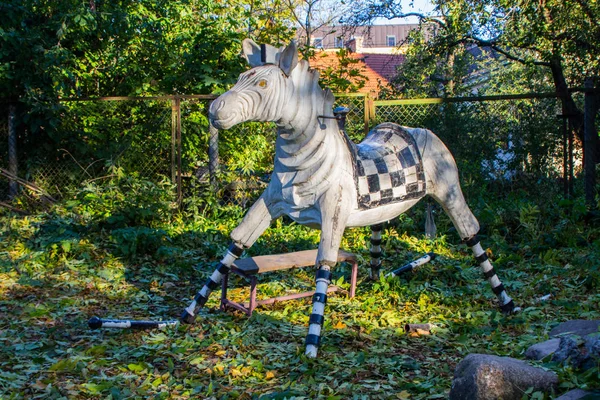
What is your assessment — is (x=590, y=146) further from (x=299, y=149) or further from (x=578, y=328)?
(x=299, y=149)

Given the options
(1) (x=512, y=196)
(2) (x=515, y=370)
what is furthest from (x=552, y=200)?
(2) (x=515, y=370)

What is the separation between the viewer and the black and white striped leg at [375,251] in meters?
5.38

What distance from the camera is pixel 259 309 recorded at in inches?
196

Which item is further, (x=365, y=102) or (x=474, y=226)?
(x=365, y=102)

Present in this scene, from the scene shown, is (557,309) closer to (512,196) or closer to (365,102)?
(512,196)

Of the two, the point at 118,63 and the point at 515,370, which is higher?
the point at 118,63

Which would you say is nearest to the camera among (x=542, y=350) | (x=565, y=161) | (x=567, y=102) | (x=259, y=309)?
(x=542, y=350)

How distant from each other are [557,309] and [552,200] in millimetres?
3053

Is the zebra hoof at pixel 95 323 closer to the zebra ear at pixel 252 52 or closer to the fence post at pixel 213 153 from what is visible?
the zebra ear at pixel 252 52

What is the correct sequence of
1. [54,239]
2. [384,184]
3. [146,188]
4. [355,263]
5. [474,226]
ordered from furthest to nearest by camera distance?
[146,188]
[54,239]
[355,263]
[474,226]
[384,184]

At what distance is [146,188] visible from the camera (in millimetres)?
7574

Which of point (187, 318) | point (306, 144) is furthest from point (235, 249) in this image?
point (306, 144)

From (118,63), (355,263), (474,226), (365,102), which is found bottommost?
(355,263)

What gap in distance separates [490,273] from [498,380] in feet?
6.15
